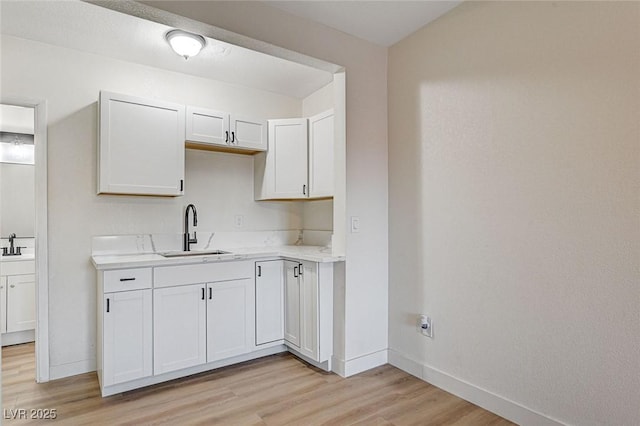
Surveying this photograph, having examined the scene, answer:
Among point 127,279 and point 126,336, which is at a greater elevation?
point 127,279

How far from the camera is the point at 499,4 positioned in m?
2.23

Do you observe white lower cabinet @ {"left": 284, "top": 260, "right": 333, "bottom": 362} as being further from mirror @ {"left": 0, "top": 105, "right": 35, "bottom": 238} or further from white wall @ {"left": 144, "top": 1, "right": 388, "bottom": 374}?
mirror @ {"left": 0, "top": 105, "right": 35, "bottom": 238}

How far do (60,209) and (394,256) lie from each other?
2590 millimetres

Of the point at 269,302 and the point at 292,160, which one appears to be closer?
the point at 269,302

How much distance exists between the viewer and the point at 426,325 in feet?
8.70

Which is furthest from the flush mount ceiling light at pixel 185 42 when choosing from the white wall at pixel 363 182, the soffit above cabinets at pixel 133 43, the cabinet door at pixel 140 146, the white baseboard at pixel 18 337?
the white baseboard at pixel 18 337

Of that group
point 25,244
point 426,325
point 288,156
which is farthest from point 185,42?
point 25,244

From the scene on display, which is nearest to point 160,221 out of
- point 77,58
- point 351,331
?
point 77,58

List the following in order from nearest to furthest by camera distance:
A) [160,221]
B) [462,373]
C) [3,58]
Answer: [462,373], [3,58], [160,221]

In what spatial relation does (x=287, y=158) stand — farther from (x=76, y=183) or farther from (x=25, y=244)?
(x=25, y=244)

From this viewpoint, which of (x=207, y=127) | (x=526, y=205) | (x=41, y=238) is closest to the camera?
(x=526, y=205)

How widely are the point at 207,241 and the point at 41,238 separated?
123 cm

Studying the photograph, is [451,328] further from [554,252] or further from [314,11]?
[314,11]

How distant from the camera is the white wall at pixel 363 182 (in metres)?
2.75
